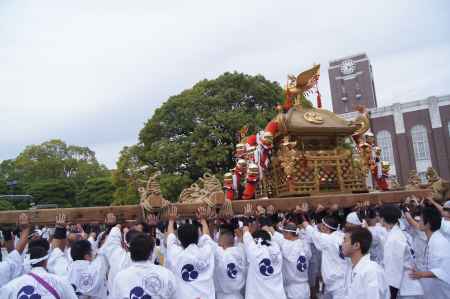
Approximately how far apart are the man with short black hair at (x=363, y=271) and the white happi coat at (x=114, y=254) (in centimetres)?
259

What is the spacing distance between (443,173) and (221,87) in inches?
997

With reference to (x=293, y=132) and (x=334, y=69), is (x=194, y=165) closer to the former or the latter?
(x=293, y=132)

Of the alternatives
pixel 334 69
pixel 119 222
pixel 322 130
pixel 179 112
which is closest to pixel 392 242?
pixel 119 222

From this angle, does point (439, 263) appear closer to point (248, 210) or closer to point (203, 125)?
point (248, 210)

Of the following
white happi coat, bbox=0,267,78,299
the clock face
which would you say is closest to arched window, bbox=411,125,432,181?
the clock face

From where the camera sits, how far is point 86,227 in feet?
20.0

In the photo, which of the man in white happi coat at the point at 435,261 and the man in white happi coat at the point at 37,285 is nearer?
the man in white happi coat at the point at 37,285

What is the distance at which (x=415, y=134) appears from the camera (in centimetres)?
3716

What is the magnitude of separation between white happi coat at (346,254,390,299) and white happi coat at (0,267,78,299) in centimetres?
271

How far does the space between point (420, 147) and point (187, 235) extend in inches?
1490

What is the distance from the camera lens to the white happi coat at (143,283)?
3.47m

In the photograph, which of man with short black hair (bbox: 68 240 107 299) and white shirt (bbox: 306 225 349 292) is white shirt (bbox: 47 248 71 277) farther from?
white shirt (bbox: 306 225 349 292)

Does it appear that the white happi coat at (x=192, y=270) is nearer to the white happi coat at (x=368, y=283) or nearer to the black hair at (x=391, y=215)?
the white happi coat at (x=368, y=283)

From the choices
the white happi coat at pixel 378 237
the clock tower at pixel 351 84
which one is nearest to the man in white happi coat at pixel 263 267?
the white happi coat at pixel 378 237
